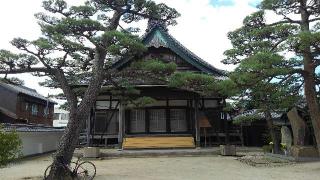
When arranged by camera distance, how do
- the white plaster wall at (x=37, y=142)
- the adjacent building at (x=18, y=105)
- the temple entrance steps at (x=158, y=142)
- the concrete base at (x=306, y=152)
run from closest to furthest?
the concrete base at (x=306, y=152) → the temple entrance steps at (x=158, y=142) → the white plaster wall at (x=37, y=142) → the adjacent building at (x=18, y=105)

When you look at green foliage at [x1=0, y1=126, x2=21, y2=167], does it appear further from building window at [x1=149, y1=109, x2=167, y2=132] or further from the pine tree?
building window at [x1=149, y1=109, x2=167, y2=132]

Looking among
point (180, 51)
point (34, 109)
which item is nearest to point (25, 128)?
point (180, 51)

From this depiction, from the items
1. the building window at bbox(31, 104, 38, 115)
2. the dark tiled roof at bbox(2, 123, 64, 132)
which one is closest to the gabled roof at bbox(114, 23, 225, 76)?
the dark tiled roof at bbox(2, 123, 64, 132)

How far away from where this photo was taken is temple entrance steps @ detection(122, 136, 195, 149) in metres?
26.0

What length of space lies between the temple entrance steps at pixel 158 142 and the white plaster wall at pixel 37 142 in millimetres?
6807

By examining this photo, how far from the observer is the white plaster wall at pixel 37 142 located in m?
26.2

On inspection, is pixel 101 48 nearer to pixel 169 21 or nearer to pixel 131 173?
pixel 169 21

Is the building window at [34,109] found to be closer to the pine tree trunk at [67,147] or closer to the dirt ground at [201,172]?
the dirt ground at [201,172]

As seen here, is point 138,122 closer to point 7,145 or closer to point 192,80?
point 192,80

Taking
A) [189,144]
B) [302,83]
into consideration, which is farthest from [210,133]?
[302,83]

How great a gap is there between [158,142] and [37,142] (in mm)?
9867

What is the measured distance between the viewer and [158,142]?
26.4 meters

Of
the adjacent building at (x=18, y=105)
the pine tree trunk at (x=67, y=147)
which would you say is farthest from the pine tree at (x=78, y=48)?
the adjacent building at (x=18, y=105)

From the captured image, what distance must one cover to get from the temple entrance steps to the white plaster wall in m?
6.81
